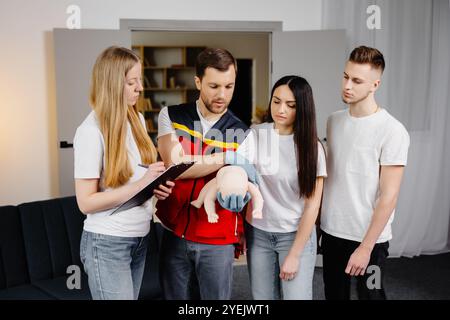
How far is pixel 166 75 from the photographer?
5.43 metres

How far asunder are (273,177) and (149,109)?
4341mm

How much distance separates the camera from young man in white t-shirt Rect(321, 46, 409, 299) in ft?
3.79

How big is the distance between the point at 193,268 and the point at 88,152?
412 millimetres

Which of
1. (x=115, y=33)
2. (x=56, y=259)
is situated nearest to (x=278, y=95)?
(x=56, y=259)

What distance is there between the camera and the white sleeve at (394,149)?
3.78ft

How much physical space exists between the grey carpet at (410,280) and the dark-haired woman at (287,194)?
110 centimetres

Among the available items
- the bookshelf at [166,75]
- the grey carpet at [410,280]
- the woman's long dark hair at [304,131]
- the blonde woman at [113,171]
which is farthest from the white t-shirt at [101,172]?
the bookshelf at [166,75]

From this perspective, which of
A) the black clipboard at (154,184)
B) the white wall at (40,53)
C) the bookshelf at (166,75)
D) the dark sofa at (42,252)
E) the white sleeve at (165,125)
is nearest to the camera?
the black clipboard at (154,184)

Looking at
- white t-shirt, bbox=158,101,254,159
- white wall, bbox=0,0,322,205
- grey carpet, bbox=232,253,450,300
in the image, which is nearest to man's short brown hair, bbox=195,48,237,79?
white t-shirt, bbox=158,101,254,159

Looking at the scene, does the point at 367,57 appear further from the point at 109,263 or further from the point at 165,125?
the point at 109,263

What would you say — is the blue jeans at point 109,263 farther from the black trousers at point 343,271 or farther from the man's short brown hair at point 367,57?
the man's short brown hair at point 367,57

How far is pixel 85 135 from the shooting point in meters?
0.97

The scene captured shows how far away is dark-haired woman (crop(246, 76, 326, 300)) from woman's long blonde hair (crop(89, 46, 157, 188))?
0.32 meters

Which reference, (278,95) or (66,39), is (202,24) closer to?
(66,39)
